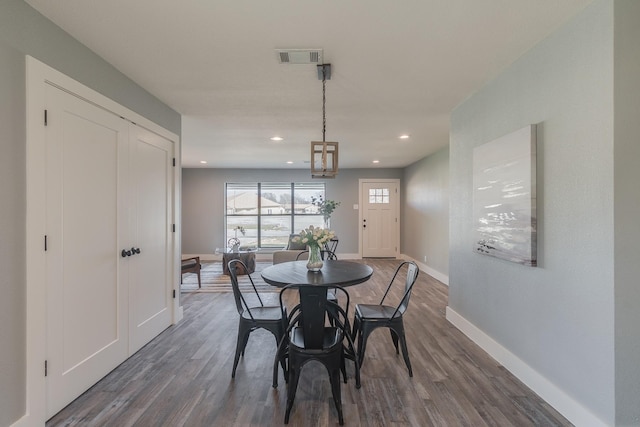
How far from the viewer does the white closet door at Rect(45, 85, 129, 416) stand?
5.82ft

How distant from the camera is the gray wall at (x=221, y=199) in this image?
7359 mm

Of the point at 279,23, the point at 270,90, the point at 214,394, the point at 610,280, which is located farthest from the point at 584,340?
the point at 270,90

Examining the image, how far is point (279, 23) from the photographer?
171cm

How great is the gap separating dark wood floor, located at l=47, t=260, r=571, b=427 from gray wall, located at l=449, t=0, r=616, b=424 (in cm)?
36

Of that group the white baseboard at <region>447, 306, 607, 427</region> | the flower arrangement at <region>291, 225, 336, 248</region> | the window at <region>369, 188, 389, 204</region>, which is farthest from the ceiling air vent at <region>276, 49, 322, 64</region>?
the window at <region>369, 188, 389, 204</region>

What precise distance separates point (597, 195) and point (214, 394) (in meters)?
2.68

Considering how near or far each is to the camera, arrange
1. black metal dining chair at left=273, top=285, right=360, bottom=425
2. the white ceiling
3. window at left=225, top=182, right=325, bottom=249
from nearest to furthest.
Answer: the white ceiling, black metal dining chair at left=273, top=285, right=360, bottom=425, window at left=225, top=182, right=325, bottom=249

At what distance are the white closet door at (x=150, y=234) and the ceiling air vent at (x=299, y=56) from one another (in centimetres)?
151

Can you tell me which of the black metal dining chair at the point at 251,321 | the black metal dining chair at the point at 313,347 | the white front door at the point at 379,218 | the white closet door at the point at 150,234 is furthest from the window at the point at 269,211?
the black metal dining chair at the point at 313,347

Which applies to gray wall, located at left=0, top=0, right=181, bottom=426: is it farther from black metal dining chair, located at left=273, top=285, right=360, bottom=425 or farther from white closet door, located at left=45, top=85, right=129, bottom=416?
black metal dining chair, located at left=273, top=285, right=360, bottom=425

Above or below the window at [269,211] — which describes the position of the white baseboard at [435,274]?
below

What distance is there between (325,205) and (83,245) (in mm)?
5526
